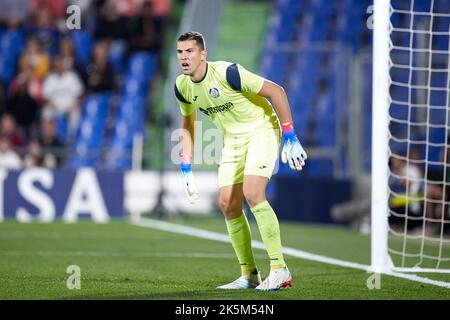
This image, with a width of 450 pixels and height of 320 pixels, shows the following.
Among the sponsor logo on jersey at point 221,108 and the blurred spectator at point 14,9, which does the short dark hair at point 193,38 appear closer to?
the sponsor logo on jersey at point 221,108

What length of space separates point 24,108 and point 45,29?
3625 millimetres

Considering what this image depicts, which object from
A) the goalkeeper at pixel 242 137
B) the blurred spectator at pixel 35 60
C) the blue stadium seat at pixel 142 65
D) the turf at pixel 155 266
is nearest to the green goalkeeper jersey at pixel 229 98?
the goalkeeper at pixel 242 137

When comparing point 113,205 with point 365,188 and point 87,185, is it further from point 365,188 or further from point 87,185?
point 365,188

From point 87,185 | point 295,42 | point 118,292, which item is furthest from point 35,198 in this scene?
point 118,292

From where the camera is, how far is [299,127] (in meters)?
20.4

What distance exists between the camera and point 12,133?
2039 cm

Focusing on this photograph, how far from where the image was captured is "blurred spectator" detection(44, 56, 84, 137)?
74.0ft

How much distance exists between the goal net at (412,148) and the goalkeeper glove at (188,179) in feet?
6.72

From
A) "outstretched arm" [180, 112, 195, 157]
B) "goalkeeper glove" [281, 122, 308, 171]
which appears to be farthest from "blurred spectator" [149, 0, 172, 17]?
"goalkeeper glove" [281, 122, 308, 171]

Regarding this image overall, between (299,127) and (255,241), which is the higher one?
(299,127)

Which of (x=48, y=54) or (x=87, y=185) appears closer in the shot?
(x=87, y=185)

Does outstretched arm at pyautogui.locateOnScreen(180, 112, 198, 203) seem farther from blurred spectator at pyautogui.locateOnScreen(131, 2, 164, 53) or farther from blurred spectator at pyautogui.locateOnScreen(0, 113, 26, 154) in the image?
blurred spectator at pyautogui.locateOnScreen(131, 2, 164, 53)

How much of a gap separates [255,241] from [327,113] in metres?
6.67

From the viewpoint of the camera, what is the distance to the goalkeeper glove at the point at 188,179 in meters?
8.33
